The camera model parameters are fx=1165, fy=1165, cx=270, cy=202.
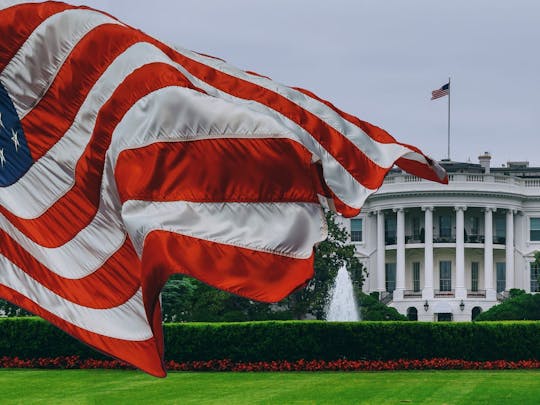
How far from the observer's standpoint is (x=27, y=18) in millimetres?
7812

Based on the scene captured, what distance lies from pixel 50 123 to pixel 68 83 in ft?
1.04

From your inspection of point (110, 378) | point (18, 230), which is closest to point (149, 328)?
point (18, 230)

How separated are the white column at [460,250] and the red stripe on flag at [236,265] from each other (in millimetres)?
63880

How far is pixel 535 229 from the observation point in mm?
74250

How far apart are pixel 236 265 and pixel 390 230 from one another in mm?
67680

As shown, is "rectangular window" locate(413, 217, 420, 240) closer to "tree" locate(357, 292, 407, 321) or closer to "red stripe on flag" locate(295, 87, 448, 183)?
"tree" locate(357, 292, 407, 321)

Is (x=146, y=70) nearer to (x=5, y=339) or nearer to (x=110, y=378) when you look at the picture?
(x=110, y=378)

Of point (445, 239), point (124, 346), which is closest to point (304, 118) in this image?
point (124, 346)

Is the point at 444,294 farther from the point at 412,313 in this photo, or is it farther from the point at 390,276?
the point at 390,276

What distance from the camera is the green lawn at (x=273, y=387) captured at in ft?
55.9

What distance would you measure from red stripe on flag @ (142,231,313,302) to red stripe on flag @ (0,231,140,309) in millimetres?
867

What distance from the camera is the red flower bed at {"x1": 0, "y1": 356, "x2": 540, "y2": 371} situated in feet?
77.5

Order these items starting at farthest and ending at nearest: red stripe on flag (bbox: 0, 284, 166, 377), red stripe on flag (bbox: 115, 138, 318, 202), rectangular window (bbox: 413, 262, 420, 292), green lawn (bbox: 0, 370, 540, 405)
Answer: rectangular window (bbox: 413, 262, 420, 292) < green lawn (bbox: 0, 370, 540, 405) < red stripe on flag (bbox: 0, 284, 166, 377) < red stripe on flag (bbox: 115, 138, 318, 202)

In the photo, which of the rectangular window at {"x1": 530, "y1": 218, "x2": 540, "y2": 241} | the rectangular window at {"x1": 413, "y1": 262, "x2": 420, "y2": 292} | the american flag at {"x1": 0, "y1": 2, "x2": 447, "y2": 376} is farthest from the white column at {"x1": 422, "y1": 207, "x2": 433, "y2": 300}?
the american flag at {"x1": 0, "y1": 2, "x2": 447, "y2": 376}
